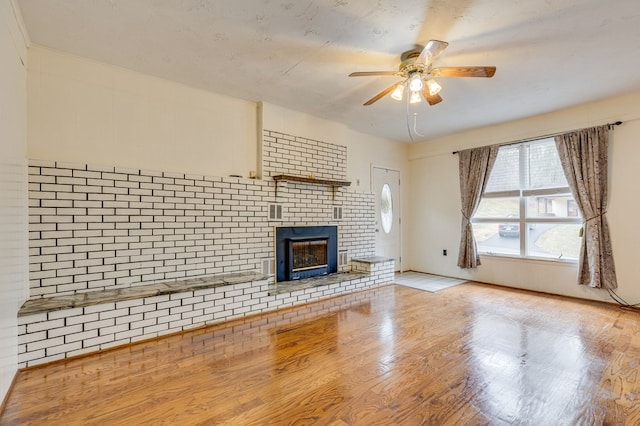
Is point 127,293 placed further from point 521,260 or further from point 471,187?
point 521,260

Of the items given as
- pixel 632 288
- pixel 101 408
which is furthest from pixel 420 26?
pixel 632 288

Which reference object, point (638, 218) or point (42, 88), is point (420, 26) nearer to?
point (42, 88)

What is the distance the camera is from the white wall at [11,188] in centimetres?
194

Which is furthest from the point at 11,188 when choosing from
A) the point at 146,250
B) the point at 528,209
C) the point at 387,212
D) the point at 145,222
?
the point at 528,209

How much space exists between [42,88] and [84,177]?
847 millimetres

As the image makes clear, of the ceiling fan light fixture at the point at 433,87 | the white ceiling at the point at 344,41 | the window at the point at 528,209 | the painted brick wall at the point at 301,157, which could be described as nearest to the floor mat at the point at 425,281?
the window at the point at 528,209

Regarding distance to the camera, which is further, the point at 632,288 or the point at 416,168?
the point at 416,168

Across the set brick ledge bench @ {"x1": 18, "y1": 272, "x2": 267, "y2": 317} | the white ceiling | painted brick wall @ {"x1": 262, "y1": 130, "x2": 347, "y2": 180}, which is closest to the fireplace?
brick ledge bench @ {"x1": 18, "y1": 272, "x2": 267, "y2": 317}

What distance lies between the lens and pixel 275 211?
13.9ft

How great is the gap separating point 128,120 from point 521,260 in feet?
18.8

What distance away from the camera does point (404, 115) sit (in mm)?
4527

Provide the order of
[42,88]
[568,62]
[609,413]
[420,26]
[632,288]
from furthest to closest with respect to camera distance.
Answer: [632,288] < [568,62] < [42,88] < [420,26] < [609,413]

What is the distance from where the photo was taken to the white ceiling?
221cm

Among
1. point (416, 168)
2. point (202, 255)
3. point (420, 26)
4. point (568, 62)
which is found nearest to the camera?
point (420, 26)
